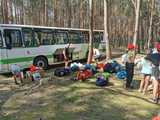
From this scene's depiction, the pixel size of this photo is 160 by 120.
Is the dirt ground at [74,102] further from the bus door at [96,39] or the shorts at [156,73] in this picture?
the bus door at [96,39]

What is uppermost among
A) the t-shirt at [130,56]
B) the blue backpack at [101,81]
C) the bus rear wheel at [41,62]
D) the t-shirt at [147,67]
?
the t-shirt at [130,56]

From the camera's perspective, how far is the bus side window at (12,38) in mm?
18391

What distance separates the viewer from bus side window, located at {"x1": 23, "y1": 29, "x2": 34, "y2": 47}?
19562mm

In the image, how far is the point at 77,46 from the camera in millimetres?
24047

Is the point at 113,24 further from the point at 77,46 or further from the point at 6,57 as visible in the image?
the point at 6,57

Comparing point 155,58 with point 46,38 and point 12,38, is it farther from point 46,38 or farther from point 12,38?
point 46,38

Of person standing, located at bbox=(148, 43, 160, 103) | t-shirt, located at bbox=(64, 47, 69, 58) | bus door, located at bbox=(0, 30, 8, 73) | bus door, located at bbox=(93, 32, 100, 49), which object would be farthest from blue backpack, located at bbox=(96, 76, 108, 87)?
bus door, located at bbox=(93, 32, 100, 49)

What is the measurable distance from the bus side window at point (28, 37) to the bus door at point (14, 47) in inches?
14.6

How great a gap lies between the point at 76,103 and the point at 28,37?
8.82 metres

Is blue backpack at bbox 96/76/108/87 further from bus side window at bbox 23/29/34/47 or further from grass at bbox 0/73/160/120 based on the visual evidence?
bus side window at bbox 23/29/34/47

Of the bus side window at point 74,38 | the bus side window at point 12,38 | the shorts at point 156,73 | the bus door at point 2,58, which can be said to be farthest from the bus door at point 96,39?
the shorts at point 156,73

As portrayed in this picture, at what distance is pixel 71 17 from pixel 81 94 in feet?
139

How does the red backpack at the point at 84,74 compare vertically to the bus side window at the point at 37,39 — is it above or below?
below

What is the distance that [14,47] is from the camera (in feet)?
61.5
